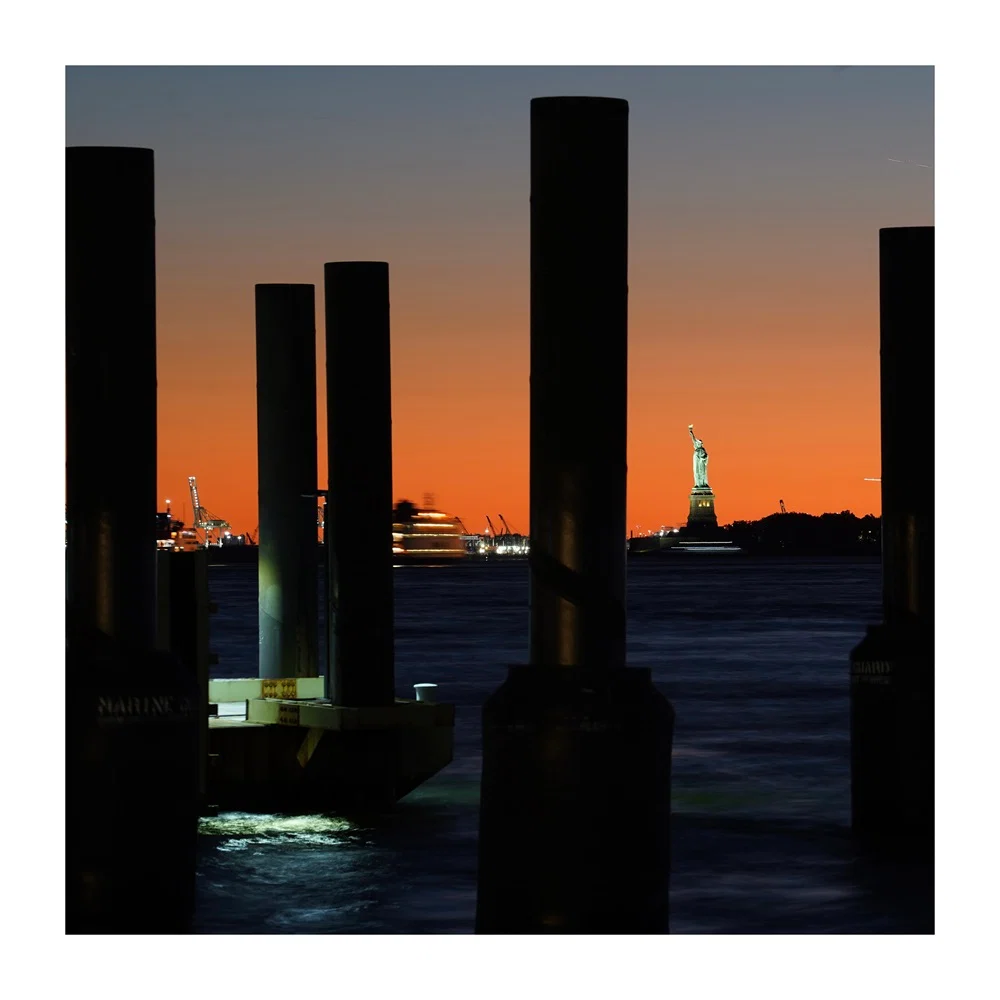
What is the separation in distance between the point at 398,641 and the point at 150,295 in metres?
81.7

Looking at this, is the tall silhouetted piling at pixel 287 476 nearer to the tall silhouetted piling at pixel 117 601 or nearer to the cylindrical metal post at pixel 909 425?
the cylindrical metal post at pixel 909 425

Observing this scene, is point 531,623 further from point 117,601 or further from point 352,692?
point 352,692

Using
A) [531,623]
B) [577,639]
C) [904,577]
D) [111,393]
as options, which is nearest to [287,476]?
[904,577]

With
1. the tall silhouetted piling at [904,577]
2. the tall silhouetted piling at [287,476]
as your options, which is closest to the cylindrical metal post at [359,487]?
the tall silhouetted piling at [287,476]

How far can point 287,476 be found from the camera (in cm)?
2709

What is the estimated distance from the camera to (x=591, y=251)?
47.2ft

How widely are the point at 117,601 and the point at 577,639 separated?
2.99 metres

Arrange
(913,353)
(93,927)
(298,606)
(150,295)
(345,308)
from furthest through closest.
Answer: (298,606) → (345,308) → (913,353) → (150,295) → (93,927)

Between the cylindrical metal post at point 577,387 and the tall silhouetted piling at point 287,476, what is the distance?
1251cm

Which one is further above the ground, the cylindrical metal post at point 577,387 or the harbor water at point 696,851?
the cylindrical metal post at point 577,387

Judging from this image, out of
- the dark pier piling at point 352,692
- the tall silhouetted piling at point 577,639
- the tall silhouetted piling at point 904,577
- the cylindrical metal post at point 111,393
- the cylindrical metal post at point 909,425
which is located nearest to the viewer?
the tall silhouetted piling at point 577,639

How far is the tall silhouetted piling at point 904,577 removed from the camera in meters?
20.0
